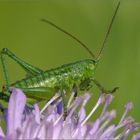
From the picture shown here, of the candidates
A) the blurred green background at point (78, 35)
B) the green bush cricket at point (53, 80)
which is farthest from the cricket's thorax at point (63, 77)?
the blurred green background at point (78, 35)

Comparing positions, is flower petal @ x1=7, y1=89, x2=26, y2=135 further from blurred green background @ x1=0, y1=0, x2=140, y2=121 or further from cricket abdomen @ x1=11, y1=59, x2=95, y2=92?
blurred green background @ x1=0, y1=0, x2=140, y2=121

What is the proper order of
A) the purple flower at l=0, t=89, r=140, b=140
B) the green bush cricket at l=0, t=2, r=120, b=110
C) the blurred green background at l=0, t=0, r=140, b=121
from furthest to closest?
1. the blurred green background at l=0, t=0, r=140, b=121
2. the green bush cricket at l=0, t=2, r=120, b=110
3. the purple flower at l=0, t=89, r=140, b=140

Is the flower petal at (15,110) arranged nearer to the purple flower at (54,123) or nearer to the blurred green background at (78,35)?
the purple flower at (54,123)

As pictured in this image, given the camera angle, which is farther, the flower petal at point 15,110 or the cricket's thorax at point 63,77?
the cricket's thorax at point 63,77

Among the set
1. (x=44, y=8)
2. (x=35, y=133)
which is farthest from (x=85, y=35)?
(x=35, y=133)

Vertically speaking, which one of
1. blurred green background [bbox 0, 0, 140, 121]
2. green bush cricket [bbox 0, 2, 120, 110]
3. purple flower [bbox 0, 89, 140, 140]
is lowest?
blurred green background [bbox 0, 0, 140, 121]

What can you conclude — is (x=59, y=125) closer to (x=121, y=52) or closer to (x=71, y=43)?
(x=121, y=52)

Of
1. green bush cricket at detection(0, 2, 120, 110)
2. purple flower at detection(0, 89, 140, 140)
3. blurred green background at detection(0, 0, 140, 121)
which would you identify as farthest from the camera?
blurred green background at detection(0, 0, 140, 121)

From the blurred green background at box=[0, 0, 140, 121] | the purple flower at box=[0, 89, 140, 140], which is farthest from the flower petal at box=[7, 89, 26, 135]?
the blurred green background at box=[0, 0, 140, 121]
